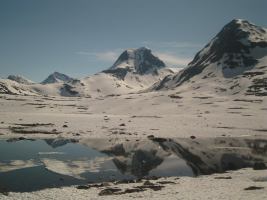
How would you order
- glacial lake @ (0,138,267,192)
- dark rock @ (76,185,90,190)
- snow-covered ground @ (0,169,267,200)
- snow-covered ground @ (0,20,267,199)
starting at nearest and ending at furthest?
snow-covered ground @ (0,169,267,200), snow-covered ground @ (0,20,267,199), dark rock @ (76,185,90,190), glacial lake @ (0,138,267,192)

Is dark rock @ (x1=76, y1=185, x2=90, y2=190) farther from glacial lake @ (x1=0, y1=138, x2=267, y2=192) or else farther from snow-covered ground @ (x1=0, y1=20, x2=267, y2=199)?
glacial lake @ (x1=0, y1=138, x2=267, y2=192)

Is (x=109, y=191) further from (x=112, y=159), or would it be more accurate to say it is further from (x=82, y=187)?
(x=112, y=159)

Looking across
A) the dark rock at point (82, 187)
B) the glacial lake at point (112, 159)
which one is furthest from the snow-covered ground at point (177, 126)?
the glacial lake at point (112, 159)

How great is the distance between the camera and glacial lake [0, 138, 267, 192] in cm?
3819

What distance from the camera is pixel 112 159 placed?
50.3m

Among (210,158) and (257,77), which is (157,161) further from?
(257,77)

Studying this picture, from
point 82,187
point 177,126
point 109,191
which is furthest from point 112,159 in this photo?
point 177,126

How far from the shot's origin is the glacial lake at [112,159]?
38.2m

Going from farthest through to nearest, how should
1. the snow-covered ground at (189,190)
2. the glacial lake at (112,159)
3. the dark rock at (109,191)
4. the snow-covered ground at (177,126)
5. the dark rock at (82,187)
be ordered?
the glacial lake at (112,159)
the dark rock at (82,187)
the snow-covered ground at (177,126)
the dark rock at (109,191)
the snow-covered ground at (189,190)

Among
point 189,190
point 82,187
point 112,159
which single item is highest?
point 82,187

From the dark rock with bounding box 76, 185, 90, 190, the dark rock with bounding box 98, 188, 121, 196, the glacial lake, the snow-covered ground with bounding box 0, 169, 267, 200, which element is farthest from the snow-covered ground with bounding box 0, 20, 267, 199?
the glacial lake

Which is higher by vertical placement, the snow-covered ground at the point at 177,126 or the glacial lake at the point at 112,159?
the snow-covered ground at the point at 177,126

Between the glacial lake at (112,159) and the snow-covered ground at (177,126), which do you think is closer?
the snow-covered ground at (177,126)

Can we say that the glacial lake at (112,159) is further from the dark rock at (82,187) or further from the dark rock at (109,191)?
the dark rock at (109,191)
